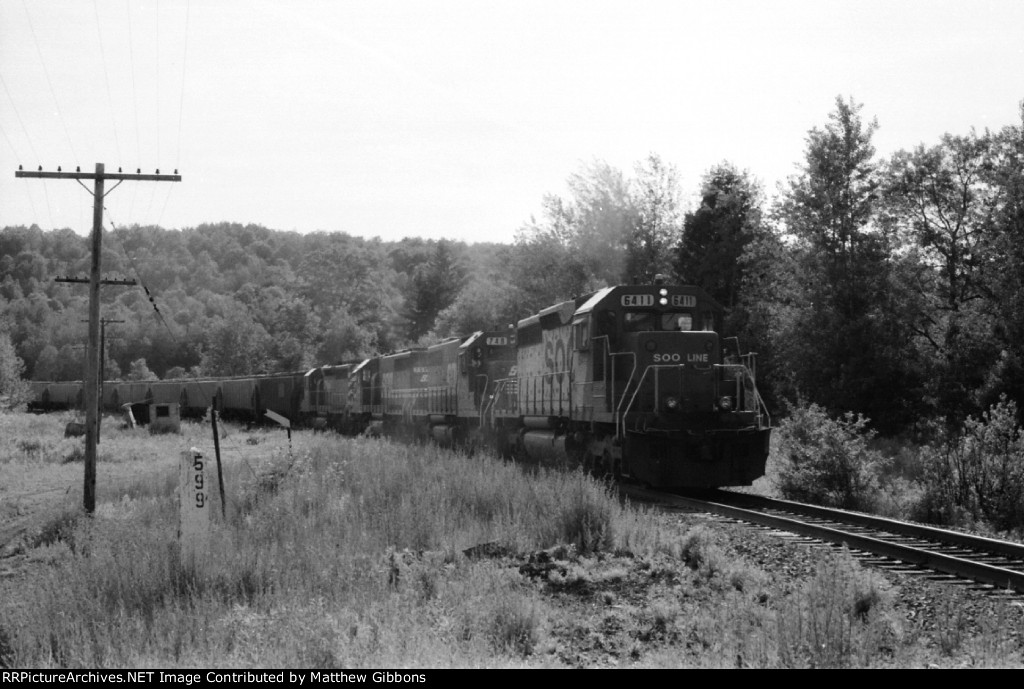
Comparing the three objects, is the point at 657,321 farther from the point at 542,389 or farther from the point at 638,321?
the point at 542,389

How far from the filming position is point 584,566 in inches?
345

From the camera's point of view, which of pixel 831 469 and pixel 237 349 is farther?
pixel 237 349

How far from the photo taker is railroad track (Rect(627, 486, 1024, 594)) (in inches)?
330

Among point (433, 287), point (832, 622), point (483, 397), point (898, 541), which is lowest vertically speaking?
point (898, 541)

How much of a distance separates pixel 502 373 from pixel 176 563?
16.2 meters

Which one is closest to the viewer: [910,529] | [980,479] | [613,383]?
[910,529]

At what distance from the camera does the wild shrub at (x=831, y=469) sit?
15.5 m

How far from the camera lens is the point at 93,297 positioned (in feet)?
68.2

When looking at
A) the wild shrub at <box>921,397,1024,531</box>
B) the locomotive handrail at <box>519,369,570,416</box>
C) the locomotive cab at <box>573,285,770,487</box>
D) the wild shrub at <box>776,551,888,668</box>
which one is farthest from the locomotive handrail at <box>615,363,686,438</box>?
the wild shrub at <box>776,551,888,668</box>

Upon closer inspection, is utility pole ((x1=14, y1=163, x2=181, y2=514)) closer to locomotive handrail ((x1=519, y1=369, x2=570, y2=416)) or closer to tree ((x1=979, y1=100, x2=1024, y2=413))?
locomotive handrail ((x1=519, y1=369, x2=570, y2=416))

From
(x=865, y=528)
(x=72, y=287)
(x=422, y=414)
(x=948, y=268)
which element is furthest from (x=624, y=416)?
(x=72, y=287)

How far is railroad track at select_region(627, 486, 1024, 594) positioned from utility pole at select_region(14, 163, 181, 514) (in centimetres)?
1165

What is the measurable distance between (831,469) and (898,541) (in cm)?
A: 546

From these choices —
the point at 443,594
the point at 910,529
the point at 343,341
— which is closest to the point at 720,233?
the point at 910,529
